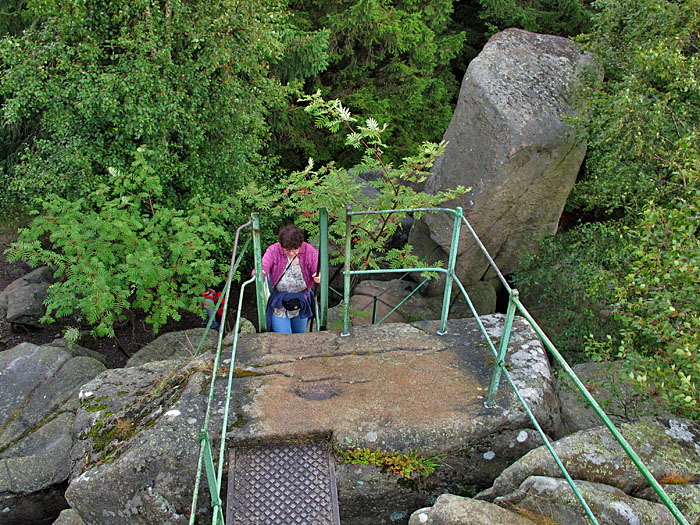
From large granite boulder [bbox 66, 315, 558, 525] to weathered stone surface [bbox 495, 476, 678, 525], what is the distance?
603 millimetres

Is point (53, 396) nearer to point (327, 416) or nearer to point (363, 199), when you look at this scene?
point (327, 416)

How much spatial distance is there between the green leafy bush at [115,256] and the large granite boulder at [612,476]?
4.24 metres

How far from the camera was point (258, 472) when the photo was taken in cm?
331

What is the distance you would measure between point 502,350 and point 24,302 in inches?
277

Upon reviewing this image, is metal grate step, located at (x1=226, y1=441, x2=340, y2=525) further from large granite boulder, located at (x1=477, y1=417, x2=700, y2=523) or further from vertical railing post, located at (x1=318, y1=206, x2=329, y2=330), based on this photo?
vertical railing post, located at (x1=318, y1=206, x2=329, y2=330)

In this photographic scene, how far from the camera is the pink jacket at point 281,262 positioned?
15.2 feet

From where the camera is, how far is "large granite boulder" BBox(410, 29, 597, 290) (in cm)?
724

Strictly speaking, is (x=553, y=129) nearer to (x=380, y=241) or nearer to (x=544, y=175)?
(x=544, y=175)

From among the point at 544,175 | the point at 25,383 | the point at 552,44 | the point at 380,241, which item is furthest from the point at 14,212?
the point at 552,44

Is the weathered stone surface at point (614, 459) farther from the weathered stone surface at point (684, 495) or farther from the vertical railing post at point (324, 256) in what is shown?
the vertical railing post at point (324, 256)

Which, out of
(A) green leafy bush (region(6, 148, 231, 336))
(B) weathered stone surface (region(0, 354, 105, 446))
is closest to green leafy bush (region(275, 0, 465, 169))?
(A) green leafy bush (region(6, 148, 231, 336))

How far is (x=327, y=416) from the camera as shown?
3.54 m

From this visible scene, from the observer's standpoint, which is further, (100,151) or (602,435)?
(100,151)

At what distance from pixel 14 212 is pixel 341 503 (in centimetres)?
835
